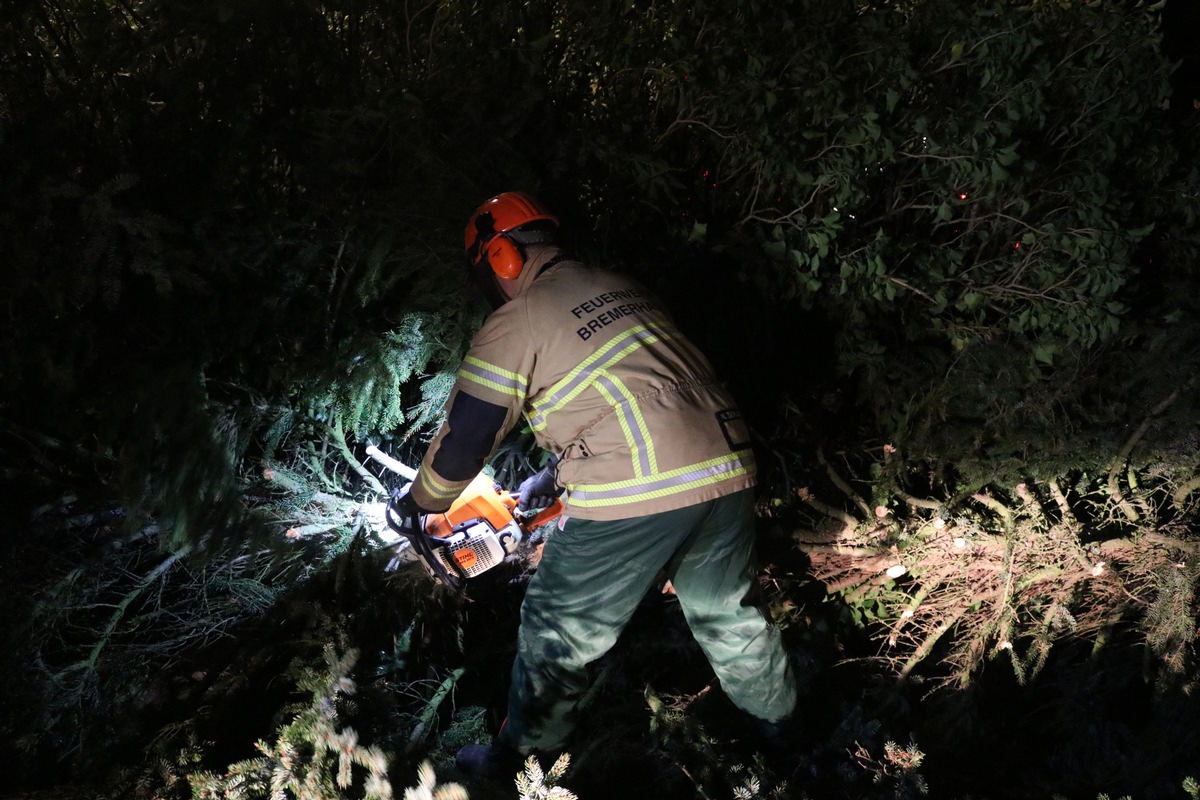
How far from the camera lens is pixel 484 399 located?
103 inches

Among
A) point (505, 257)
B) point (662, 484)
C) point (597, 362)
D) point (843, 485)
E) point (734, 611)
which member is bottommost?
point (843, 485)

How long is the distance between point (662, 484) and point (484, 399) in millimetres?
632

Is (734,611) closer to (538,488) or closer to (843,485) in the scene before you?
(538,488)

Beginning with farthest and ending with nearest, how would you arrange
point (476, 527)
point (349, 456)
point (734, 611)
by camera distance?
point (349, 456) → point (476, 527) → point (734, 611)

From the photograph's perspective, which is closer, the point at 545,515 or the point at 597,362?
the point at 597,362

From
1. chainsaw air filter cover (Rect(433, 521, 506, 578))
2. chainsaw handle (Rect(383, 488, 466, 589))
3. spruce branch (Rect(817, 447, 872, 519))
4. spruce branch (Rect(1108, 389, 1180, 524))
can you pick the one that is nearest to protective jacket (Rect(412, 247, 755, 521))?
chainsaw handle (Rect(383, 488, 466, 589))

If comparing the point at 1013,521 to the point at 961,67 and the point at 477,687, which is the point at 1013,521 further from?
the point at 477,687

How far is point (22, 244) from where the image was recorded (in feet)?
8.53

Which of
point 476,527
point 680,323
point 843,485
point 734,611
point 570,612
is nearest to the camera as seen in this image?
point 570,612

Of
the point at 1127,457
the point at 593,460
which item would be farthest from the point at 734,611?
the point at 1127,457

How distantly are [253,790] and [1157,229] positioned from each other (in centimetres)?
495

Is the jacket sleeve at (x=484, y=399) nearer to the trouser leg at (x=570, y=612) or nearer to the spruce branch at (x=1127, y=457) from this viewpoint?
the trouser leg at (x=570, y=612)

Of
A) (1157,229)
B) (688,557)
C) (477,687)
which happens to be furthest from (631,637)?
(1157,229)

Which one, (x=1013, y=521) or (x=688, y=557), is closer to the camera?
(x=688, y=557)
